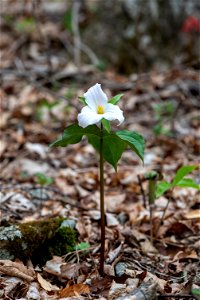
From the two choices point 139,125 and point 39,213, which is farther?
point 139,125

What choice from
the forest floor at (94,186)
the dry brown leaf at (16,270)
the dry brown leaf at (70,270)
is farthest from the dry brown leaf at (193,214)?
the dry brown leaf at (16,270)

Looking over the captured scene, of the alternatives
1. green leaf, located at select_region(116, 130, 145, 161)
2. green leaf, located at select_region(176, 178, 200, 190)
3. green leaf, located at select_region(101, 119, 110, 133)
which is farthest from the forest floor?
green leaf, located at select_region(101, 119, 110, 133)

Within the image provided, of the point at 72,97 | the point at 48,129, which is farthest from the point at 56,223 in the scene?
the point at 72,97

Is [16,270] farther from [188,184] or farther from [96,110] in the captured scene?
[188,184]

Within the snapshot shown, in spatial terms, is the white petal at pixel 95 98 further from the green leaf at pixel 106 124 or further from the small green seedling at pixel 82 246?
the small green seedling at pixel 82 246

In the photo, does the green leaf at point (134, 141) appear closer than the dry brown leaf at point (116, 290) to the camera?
Yes

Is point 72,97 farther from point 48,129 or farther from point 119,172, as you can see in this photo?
point 119,172

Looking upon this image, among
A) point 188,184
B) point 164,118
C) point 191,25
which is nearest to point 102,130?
point 188,184

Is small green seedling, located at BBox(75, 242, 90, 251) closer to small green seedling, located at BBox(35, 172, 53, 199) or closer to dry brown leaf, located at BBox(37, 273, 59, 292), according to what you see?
dry brown leaf, located at BBox(37, 273, 59, 292)
